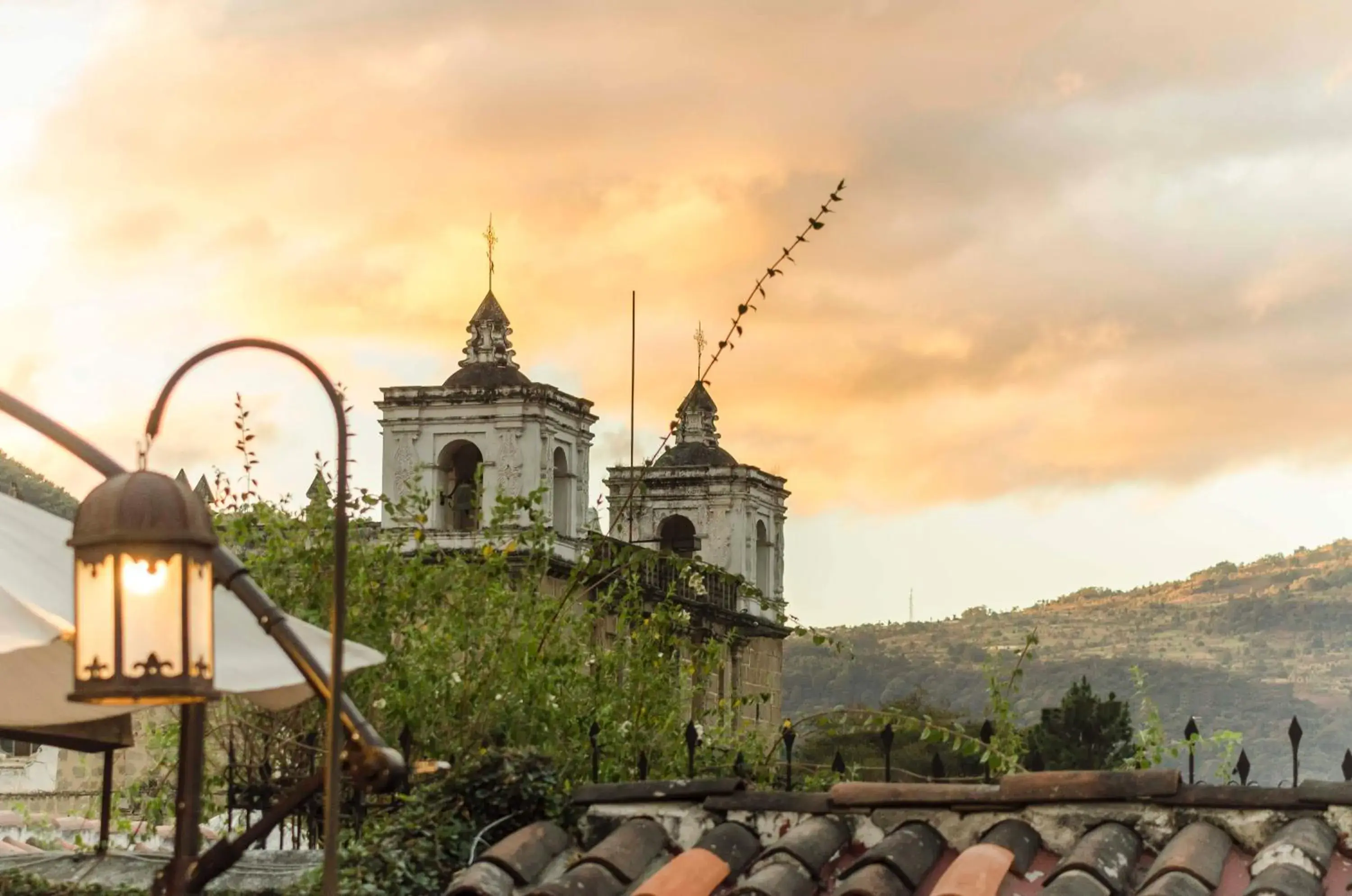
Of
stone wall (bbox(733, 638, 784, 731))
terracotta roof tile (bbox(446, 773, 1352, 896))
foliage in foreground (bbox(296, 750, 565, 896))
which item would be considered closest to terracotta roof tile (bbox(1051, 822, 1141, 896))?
terracotta roof tile (bbox(446, 773, 1352, 896))

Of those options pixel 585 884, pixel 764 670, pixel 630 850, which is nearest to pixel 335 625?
pixel 585 884

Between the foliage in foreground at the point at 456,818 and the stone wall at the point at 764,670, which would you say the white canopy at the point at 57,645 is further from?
the stone wall at the point at 764,670

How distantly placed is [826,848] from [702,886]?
371mm

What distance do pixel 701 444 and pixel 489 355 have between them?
527 inches

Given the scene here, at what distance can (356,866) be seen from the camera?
5301 millimetres

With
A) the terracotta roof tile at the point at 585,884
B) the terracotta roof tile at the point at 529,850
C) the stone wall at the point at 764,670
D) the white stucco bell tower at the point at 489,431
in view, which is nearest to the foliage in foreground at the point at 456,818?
the terracotta roof tile at the point at 529,850

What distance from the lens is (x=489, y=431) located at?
4622 centimetres

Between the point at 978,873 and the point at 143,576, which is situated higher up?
the point at 143,576

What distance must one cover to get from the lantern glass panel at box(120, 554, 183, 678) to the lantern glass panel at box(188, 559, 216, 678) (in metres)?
0.02

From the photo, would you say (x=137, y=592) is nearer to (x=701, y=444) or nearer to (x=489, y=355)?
(x=489, y=355)

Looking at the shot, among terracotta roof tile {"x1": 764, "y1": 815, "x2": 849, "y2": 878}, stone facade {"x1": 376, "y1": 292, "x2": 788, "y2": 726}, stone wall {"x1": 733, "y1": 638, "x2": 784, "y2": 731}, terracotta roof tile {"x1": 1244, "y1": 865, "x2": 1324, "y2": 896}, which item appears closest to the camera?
terracotta roof tile {"x1": 1244, "y1": 865, "x2": 1324, "y2": 896}

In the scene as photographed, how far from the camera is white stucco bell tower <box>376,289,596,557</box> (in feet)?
150

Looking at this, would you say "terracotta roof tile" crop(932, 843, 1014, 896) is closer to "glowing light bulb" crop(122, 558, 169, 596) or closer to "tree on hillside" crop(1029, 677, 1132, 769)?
"glowing light bulb" crop(122, 558, 169, 596)

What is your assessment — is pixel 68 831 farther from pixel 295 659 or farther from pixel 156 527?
pixel 156 527
